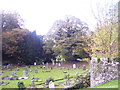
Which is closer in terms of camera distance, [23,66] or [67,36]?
[23,66]

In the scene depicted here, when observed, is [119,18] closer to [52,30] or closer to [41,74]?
[52,30]

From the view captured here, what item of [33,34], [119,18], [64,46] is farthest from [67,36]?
[119,18]

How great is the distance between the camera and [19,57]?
138 inches

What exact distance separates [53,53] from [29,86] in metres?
1.55

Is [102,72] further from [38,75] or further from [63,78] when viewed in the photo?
[38,75]

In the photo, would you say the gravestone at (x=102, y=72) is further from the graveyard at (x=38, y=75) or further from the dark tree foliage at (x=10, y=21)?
the dark tree foliage at (x=10, y=21)

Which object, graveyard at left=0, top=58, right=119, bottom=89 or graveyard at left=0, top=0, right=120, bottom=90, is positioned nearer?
graveyard at left=0, top=58, right=119, bottom=89

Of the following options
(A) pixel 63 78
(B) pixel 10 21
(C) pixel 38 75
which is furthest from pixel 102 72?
(B) pixel 10 21

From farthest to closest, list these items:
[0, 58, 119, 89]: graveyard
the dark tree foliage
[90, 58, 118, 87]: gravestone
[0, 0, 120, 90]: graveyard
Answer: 1. the dark tree foliage
2. [0, 0, 120, 90]: graveyard
3. [90, 58, 118, 87]: gravestone
4. [0, 58, 119, 89]: graveyard

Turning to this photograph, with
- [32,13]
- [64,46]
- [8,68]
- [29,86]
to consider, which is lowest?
[29,86]

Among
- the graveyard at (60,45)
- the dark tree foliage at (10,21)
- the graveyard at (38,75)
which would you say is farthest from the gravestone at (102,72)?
the dark tree foliage at (10,21)

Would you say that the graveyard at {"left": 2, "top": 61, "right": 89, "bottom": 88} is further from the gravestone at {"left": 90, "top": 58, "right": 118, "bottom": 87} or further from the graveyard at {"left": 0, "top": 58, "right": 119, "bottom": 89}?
the gravestone at {"left": 90, "top": 58, "right": 118, "bottom": 87}

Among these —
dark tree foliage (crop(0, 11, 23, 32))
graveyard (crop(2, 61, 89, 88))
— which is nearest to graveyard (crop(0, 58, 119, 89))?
graveyard (crop(2, 61, 89, 88))

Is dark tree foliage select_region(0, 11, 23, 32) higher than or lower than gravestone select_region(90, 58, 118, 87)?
higher
